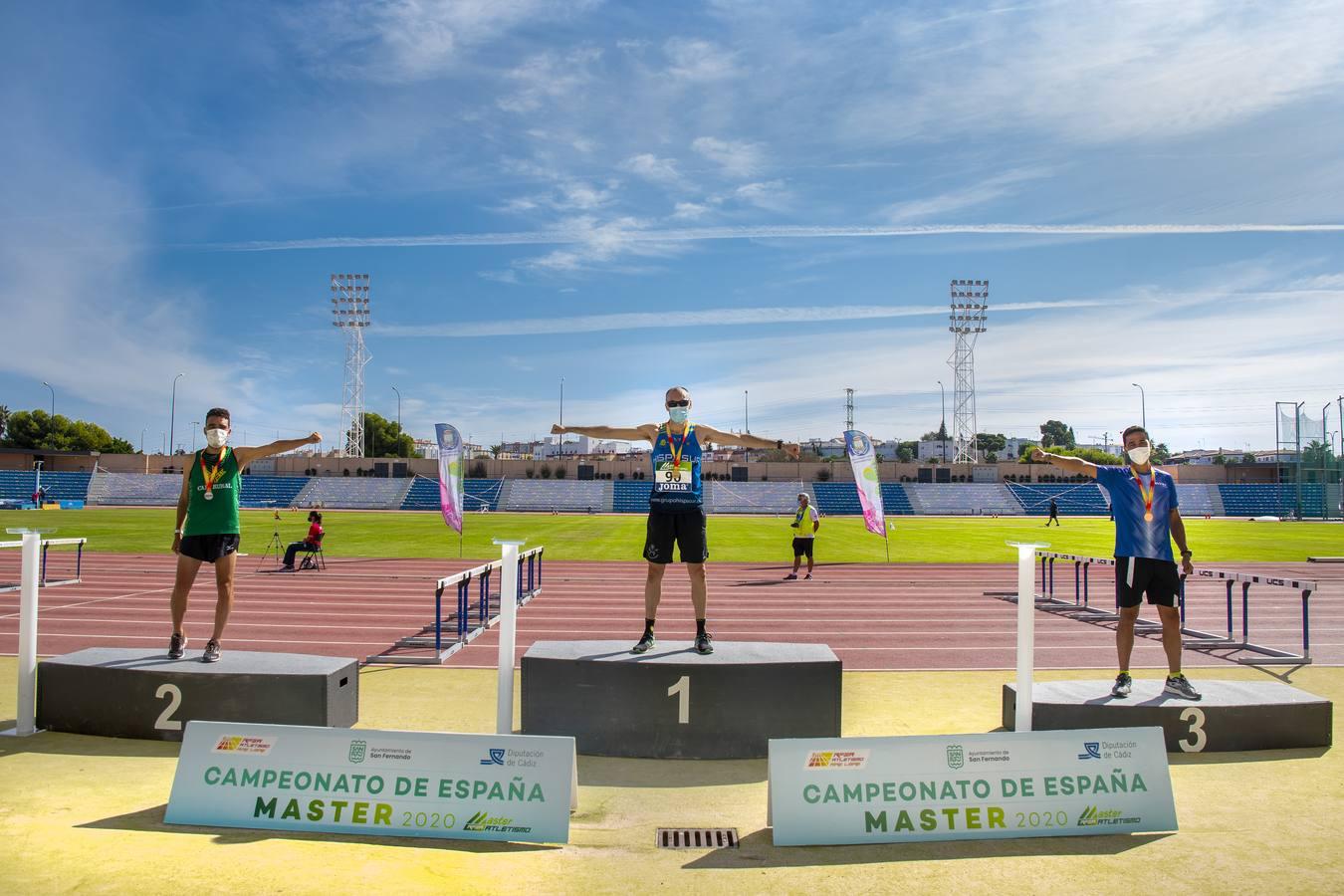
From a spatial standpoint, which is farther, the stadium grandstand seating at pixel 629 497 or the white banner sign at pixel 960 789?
the stadium grandstand seating at pixel 629 497

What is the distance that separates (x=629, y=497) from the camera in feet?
217

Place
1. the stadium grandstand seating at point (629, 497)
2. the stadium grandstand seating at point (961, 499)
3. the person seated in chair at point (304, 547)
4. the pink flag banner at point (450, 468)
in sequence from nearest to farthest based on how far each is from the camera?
the pink flag banner at point (450, 468) < the person seated in chair at point (304, 547) < the stadium grandstand seating at point (961, 499) < the stadium grandstand seating at point (629, 497)

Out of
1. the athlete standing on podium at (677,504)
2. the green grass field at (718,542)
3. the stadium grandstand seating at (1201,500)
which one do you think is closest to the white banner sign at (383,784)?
the athlete standing on podium at (677,504)

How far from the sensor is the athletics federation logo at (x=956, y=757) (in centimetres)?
411

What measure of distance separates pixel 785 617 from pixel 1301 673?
20.7ft

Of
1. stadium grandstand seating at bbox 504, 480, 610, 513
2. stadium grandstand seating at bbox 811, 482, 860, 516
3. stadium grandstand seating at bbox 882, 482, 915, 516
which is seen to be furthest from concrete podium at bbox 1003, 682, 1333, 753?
stadium grandstand seating at bbox 504, 480, 610, 513

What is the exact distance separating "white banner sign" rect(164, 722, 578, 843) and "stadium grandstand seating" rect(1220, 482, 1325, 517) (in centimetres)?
6399

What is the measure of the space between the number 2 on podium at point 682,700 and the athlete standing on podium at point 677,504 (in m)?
0.43

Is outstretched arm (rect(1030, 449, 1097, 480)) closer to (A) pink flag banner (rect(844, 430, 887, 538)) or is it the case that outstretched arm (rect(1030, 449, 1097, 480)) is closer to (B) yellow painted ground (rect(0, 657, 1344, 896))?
(B) yellow painted ground (rect(0, 657, 1344, 896))

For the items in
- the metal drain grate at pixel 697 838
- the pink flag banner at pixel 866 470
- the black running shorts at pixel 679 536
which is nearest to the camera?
the metal drain grate at pixel 697 838

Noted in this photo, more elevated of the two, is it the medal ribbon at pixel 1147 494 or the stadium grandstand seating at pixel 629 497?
the medal ribbon at pixel 1147 494

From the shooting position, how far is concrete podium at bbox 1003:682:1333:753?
5.18 metres

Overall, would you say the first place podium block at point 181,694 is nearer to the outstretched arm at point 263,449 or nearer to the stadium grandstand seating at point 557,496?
the outstretched arm at point 263,449

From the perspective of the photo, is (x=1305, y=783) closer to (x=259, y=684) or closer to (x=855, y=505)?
(x=259, y=684)
